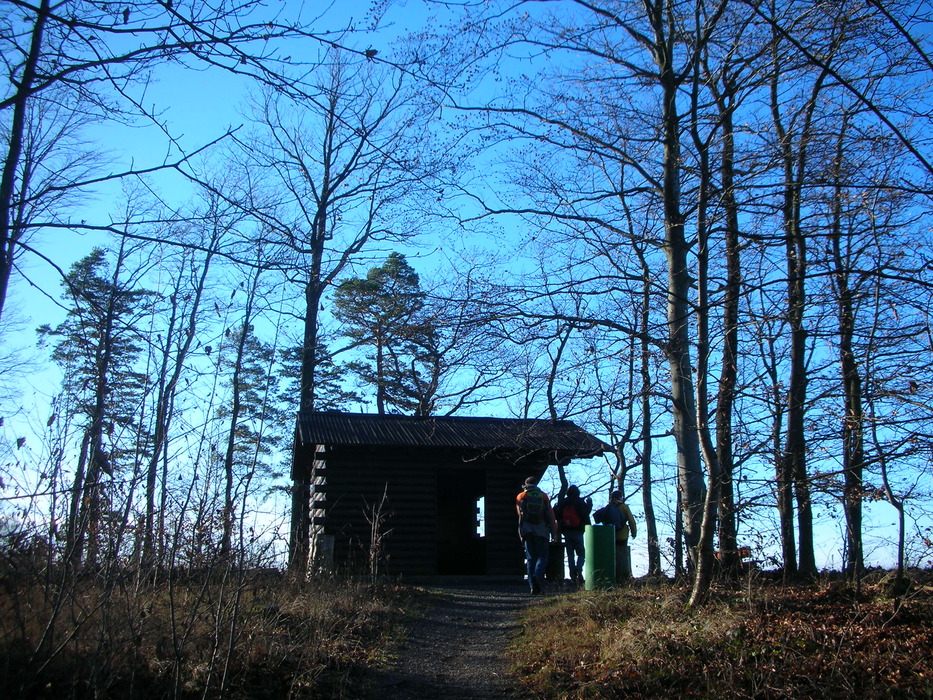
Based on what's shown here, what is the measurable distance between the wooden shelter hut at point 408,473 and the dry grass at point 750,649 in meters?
7.32

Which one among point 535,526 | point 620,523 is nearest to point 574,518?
point 620,523

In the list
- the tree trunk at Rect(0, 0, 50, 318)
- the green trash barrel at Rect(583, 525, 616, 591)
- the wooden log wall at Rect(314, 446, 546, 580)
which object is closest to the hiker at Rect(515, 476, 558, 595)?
the green trash barrel at Rect(583, 525, 616, 591)

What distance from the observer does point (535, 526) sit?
1174 centimetres

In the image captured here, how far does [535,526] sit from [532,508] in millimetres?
279

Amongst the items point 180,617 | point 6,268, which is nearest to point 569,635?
point 180,617

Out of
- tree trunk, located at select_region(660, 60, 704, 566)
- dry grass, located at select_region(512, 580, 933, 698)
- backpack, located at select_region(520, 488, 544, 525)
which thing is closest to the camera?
dry grass, located at select_region(512, 580, 933, 698)

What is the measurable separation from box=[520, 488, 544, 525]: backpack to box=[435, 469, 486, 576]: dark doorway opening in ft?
23.7

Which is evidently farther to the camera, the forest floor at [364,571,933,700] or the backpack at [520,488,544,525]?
the backpack at [520,488,544,525]

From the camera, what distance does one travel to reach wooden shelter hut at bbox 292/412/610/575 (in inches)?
602

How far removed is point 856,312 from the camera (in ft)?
26.3

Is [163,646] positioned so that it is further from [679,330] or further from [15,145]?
[679,330]

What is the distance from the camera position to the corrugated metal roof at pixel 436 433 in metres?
15.1

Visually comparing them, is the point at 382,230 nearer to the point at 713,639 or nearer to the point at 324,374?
the point at 324,374

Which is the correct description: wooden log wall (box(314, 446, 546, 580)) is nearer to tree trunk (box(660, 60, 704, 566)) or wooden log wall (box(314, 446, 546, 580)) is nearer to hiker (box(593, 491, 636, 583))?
hiker (box(593, 491, 636, 583))
